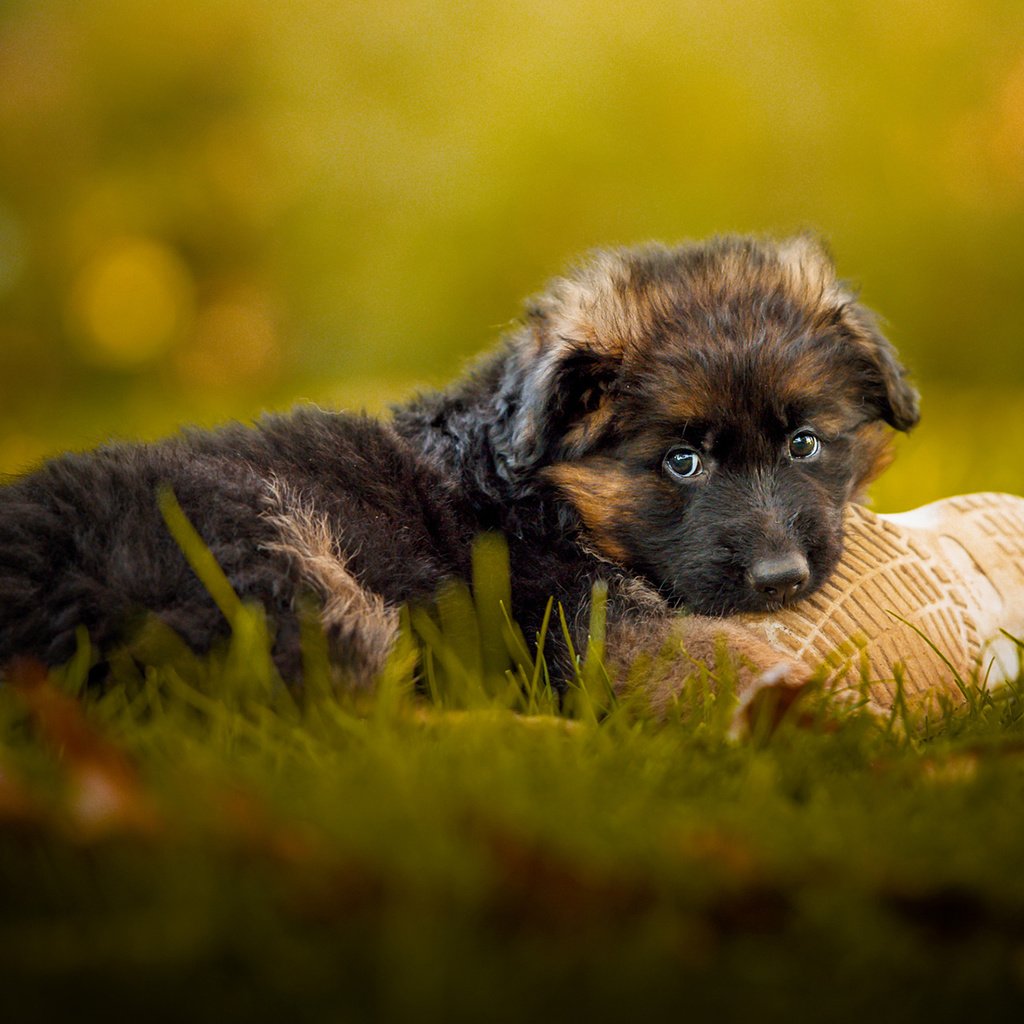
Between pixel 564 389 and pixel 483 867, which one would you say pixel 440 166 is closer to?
pixel 564 389

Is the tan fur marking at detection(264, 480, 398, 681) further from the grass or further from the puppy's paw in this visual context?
the puppy's paw

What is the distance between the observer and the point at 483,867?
4.98 feet

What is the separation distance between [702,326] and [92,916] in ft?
7.36

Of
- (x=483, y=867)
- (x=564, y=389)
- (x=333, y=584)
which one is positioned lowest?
(x=483, y=867)

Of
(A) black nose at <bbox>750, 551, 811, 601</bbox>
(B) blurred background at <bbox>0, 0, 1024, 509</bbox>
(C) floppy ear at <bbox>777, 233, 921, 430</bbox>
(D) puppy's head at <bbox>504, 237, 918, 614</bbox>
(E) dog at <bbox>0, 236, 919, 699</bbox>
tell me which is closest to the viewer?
(E) dog at <bbox>0, 236, 919, 699</bbox>

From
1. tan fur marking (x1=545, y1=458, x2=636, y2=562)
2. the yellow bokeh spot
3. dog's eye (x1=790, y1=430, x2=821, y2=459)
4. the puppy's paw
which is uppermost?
the yellow bokeh spot

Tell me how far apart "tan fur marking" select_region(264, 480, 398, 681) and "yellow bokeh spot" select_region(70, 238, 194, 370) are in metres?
8.00

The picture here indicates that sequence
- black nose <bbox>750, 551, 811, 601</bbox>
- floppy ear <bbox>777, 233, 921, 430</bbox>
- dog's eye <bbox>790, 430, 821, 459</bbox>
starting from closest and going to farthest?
black nose <bbox>750, 551, 811, 601</bbox>
dog's eye <bbox>790, 430, 821, 459</bbox>
floppy ear <bbox>777, 233, 921, 430</bbox>

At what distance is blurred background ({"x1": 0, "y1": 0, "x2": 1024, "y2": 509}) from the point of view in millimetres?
10195

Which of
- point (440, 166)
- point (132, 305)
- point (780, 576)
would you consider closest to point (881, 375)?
point (780, 576)

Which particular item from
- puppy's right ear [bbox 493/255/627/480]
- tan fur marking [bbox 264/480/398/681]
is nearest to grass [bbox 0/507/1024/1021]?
tan fur marking [bbox 264/480/398/681]

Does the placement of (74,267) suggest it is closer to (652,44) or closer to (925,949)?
(652,44)

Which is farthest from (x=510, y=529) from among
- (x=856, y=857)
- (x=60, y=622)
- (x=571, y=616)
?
(x=856, y=857)

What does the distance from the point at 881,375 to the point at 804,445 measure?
15.7 inches
